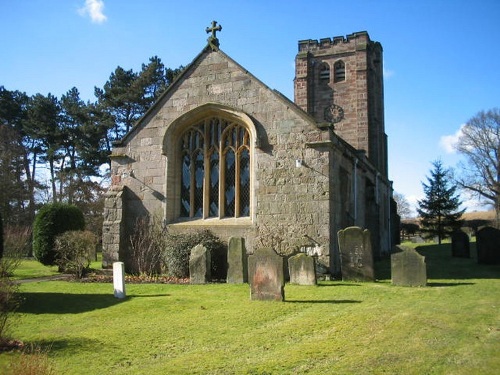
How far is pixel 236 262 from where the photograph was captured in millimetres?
13203

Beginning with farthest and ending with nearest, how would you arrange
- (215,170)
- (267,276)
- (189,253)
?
1. (215,170)
2. (189,253)
3. (267,276)

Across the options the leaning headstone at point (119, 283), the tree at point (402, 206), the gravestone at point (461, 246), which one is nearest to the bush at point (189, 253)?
the leaning headstone at point (119, 283)

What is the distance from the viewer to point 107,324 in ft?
27.2

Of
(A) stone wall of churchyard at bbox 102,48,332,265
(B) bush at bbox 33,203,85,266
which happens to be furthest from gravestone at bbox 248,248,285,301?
(B) bush at bbox 33,203,85,266

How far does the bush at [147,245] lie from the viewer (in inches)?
620

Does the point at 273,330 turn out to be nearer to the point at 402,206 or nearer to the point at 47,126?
the point at 47,126

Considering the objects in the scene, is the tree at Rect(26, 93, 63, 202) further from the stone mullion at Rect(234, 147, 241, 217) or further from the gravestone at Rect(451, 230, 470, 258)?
the gravestone at Rect(451, 230, 470, 258)

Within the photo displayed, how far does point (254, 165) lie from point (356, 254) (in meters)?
4.59

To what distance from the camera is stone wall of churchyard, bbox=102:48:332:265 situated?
45.9ft

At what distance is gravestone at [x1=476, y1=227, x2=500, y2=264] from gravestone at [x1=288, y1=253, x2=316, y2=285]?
925 centimetres

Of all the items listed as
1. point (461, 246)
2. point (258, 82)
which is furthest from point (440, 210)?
point (258, 82)

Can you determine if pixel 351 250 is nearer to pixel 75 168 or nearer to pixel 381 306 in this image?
pixel 381 306

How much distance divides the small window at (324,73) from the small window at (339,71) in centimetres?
50

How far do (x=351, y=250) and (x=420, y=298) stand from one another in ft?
10.8
